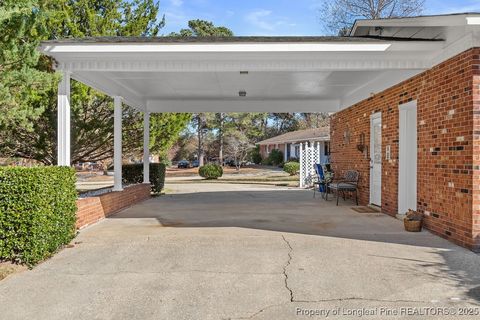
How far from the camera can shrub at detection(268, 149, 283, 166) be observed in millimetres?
42625

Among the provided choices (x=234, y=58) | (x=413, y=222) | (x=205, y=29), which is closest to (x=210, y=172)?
(x=205, y=29)

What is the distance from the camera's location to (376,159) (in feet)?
31.9

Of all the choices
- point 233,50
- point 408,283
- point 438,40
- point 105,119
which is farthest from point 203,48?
point 105,119

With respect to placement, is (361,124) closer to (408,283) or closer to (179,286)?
(408,283)

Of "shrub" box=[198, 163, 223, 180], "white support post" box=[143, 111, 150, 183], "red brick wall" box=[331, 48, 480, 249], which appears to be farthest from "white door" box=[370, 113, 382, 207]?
"shrub" box=[198, 163, 223, 180]

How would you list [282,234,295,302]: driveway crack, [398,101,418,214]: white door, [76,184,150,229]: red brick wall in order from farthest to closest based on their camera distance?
[398,101,418,214]: white door, [76,184,150,229]: red brick wall, [282,234,295,302]: driveway crack

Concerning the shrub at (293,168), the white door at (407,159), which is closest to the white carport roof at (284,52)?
the white door at (407,159)

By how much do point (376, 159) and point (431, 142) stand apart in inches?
118

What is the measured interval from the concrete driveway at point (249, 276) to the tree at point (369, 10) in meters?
17.6

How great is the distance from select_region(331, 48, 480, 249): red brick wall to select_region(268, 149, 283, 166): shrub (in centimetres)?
3381

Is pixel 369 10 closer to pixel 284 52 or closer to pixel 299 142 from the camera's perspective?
pixel 299 142

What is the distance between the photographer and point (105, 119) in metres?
12.2

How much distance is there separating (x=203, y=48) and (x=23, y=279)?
4.12 meters

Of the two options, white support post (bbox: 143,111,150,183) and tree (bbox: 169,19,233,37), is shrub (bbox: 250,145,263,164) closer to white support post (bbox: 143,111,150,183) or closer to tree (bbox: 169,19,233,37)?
tree (bbox: 169,19,233,37)
